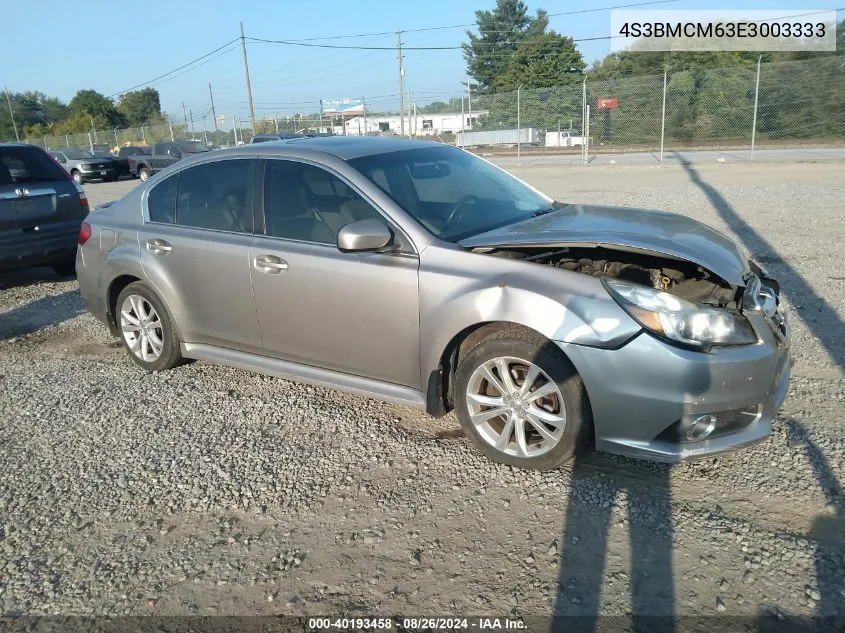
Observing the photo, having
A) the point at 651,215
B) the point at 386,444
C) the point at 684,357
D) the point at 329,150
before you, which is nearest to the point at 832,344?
the point at 651,215

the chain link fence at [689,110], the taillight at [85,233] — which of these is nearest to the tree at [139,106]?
the chain link fence at [689,110]

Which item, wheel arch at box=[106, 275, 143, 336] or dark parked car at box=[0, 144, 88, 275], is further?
dark parked car at box=[0, 144, 88, 275]

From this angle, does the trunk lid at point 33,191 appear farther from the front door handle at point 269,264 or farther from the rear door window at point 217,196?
the front door handle at point 269,264

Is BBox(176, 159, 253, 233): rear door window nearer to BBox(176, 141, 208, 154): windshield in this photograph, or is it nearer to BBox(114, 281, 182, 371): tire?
BBox(114, 281, 182, 371): tire

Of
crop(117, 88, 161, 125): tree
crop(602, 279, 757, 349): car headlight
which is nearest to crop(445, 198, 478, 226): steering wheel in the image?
crop(602, 279, 757, 349): car headlight

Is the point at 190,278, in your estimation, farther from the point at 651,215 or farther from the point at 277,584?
the point at 651,215

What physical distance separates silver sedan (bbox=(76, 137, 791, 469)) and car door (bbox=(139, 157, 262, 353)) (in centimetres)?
1

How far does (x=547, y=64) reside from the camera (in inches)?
2042

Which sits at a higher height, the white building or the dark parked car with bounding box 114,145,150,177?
the white building

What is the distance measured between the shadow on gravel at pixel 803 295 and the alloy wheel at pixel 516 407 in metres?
2.56

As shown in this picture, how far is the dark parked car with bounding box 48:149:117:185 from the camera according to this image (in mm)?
27828

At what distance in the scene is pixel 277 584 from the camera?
2744 mm

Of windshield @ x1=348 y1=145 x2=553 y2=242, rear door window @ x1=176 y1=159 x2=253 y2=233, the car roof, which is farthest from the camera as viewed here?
rear door window @ x1=176 y1=159 x2=253 y2=233

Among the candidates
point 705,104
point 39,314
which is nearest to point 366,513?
point 39,314
